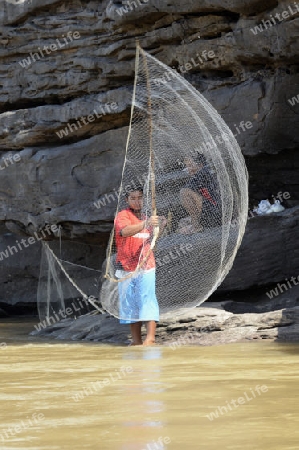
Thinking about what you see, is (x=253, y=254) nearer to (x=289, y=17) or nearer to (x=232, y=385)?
(x=289, y=17)

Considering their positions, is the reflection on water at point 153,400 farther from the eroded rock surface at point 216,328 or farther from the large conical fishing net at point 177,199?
the large conical fishing net at point 177,199

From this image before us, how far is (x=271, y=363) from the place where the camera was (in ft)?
21.2

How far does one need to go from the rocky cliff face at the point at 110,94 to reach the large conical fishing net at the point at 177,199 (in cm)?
188

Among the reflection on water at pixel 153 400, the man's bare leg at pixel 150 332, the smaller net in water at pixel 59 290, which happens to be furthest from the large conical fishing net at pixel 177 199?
the smaller net in water at pixel 59 290

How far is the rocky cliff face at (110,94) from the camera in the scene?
1183cm

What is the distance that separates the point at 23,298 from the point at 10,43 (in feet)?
15.5

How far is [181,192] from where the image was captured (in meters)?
9.76

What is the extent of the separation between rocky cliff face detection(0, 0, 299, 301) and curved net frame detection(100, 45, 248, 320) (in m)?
1.87

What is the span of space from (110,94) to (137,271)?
18.2ft

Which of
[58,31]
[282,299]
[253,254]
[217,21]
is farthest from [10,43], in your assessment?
[282,299]

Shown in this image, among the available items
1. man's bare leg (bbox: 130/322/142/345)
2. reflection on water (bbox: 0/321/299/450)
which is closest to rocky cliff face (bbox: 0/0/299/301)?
man's bare leg (bbox: 130/322/142/345)

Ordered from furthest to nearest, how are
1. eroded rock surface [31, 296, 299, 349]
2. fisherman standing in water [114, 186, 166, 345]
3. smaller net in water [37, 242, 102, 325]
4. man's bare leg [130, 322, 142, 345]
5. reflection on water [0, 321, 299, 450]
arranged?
1. smaller net in water [37, 242, 102, 325]
2. man's bare leg [130, 322, 142, 345]
3. fisherman standing in water [114, 186, 166, 345]
4. eroded rock surface [31, 296, 299, 349]
5. reflection on water [0, 321, 299, 450]

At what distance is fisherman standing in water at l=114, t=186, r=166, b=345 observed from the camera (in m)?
8.59

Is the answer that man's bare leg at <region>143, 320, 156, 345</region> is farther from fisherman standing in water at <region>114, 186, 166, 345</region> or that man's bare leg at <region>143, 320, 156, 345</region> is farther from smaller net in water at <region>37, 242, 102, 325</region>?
smaller net in water at <region>37, 242, 102, 325</region>
